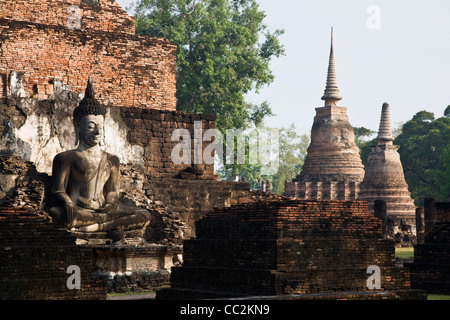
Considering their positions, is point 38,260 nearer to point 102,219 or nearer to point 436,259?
point 102,219

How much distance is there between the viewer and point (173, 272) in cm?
1201

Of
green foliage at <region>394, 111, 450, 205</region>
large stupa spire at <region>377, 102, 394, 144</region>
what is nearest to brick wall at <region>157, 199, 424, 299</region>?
large stupa spire at <region>377, 102, 394, 144</region>

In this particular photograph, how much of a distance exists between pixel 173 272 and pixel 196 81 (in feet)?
63.3

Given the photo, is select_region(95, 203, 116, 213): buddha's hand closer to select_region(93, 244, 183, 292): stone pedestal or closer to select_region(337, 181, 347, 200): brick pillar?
select_region(93, 244, 183, 292): stone pedestal

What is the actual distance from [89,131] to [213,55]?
56.2 ft

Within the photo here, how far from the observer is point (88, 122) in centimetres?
1497

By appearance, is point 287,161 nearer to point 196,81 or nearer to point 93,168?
point 196,81

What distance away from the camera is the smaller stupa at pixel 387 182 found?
142ft

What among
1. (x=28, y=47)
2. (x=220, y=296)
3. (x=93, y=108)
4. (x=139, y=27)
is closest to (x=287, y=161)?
(x=139, y=27)

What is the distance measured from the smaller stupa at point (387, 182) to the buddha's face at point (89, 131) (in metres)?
29.3

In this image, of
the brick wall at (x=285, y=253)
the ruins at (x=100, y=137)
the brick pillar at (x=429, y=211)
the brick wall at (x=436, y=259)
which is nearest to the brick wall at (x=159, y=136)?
the ruins at (x=100, y=137)

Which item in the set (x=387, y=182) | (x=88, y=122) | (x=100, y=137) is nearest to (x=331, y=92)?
(x=387, y=182)

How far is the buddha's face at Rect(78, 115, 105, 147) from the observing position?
48.8 feet

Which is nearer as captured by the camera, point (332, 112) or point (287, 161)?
point (332, 112)
